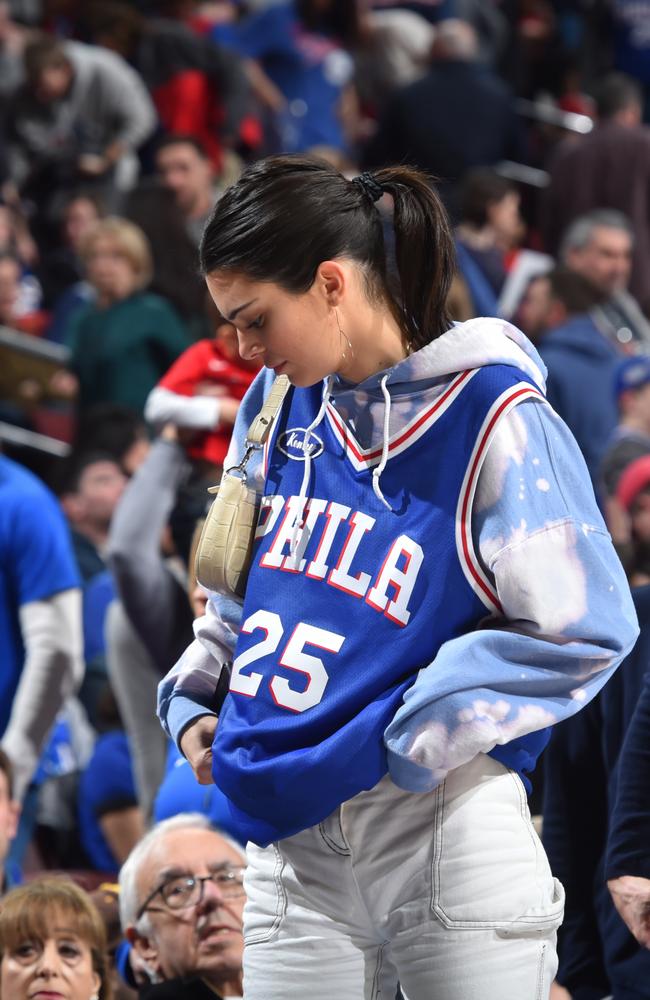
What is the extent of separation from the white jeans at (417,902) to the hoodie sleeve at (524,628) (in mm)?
76

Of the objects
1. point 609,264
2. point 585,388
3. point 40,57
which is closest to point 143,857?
point 585,388

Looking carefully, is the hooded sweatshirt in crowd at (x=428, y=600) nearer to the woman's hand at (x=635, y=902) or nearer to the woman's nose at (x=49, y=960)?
the woman's hand at (x=635, y=902)

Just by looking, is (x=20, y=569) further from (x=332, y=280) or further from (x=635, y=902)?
(x=332, y=280)

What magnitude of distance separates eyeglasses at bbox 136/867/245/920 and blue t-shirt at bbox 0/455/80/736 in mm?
1167

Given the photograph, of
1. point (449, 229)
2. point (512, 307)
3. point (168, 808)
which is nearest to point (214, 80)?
point (512, 307)

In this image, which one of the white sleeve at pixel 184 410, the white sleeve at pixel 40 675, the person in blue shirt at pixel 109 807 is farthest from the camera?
the person in blue shirt at pixel 109 807

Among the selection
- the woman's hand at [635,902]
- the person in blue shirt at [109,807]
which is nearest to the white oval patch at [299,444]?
the woman's hand at [635,902]

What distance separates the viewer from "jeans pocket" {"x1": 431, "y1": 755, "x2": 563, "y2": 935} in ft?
7.48

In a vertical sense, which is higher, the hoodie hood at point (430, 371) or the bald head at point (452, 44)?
the bald head at point (452, 44)

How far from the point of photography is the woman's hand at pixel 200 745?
2490mm

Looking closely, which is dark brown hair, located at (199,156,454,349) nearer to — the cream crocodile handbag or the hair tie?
the hair tie

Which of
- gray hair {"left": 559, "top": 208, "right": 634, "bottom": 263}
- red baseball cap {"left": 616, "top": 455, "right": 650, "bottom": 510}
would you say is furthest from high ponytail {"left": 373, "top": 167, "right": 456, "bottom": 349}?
gray hair {"left": 559, "top": 208, "right": 634, "bottom": 263}

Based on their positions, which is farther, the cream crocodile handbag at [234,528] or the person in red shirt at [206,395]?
the person in red shirt at [206,395]

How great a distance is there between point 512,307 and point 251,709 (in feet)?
18.7
